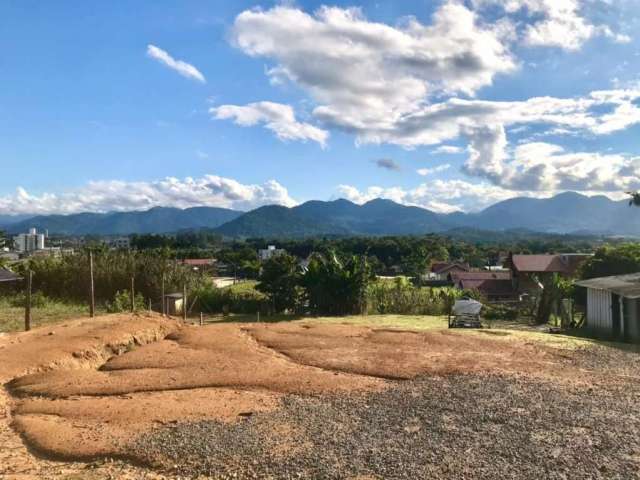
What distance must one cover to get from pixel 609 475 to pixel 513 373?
14.4ft

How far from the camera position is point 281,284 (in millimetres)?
20141

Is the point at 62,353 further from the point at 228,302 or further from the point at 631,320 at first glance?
the point at 631,320

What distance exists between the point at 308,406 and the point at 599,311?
511 inches

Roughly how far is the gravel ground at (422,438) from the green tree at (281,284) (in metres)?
11.9

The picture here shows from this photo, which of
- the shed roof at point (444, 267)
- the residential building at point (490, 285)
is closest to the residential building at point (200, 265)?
the residential building at point (490, 285)

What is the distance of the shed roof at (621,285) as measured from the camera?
14609mm

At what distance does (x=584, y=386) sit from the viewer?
899 cm

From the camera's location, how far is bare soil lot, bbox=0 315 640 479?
19.1 feet

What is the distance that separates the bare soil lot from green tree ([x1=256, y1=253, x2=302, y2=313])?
7.11 m

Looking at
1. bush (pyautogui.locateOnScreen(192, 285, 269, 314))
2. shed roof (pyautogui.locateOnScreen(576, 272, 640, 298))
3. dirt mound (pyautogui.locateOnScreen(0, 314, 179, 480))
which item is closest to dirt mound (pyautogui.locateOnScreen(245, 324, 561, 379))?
dirt mound (pyautogui.locateOnScreen(0, 314, 179, 480))

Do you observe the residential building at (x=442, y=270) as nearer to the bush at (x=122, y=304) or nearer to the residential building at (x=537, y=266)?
the residential building at (x=537, y=266)

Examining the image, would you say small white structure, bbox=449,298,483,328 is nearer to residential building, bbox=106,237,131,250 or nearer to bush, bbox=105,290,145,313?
A: bush, bbox=105,290,145,313

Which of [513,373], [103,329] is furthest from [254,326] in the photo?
[513,373]

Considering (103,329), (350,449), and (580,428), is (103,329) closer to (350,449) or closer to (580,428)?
(350,449)
